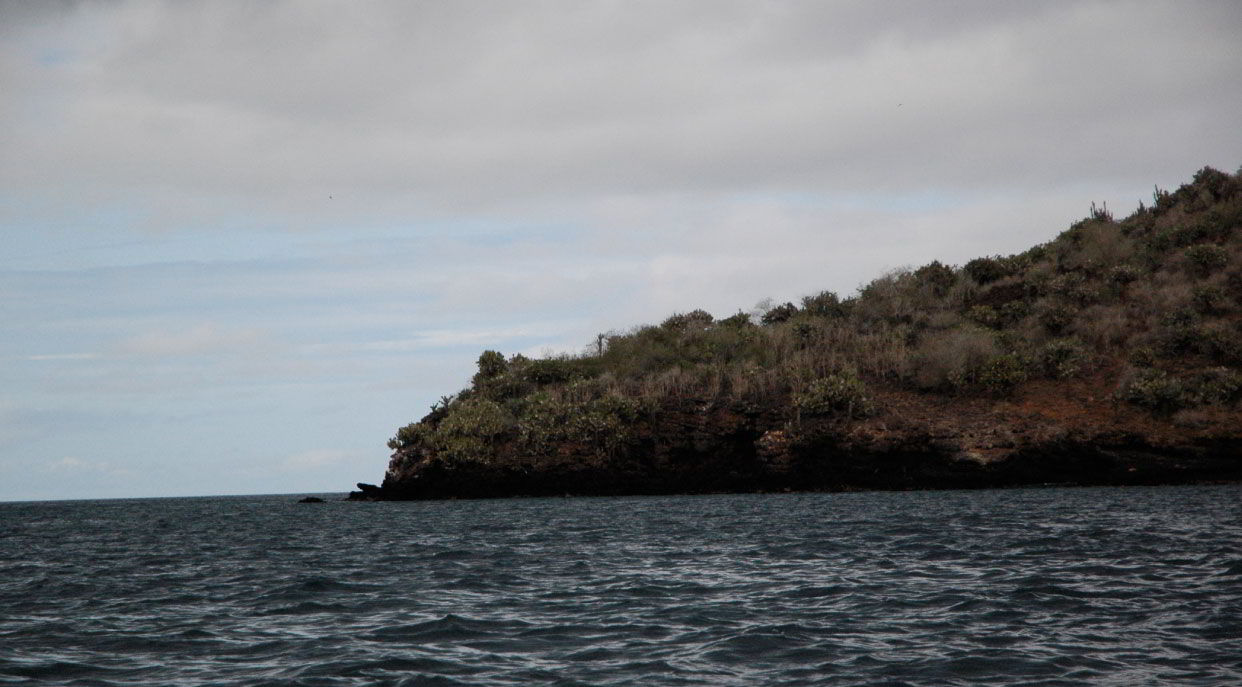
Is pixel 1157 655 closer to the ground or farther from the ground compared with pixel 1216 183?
closer to the ground

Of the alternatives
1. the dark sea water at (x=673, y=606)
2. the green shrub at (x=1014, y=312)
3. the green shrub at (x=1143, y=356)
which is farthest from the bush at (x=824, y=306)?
the dark sea water at (x=673, y=606)

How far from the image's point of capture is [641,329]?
74938mm

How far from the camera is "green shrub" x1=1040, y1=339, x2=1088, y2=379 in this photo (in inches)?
2186

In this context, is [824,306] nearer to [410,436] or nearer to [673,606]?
[410,436]

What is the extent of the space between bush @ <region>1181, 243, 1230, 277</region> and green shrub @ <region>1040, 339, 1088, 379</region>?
10.6m

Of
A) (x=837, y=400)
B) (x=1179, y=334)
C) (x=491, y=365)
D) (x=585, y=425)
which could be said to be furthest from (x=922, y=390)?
(x=491, y=365)

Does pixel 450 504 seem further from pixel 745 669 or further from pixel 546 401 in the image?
pixel 745 669

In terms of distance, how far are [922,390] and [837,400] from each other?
5475mm

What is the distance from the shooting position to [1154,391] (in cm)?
5047

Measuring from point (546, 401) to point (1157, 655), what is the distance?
51336 millimetres

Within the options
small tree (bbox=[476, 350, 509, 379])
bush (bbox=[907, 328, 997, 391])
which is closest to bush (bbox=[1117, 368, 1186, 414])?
bush (bbox=[907, 328, 997, 391])

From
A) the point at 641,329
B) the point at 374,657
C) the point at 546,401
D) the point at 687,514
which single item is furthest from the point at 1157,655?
the point at 641,329

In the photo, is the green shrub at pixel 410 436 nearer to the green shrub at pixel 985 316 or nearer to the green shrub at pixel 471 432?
the green shrub at pixel 471 432

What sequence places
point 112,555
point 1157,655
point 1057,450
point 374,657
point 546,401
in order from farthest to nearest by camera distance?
point 546,401, point 1057,450, point 112,555, point 374,657, point 1157,655
